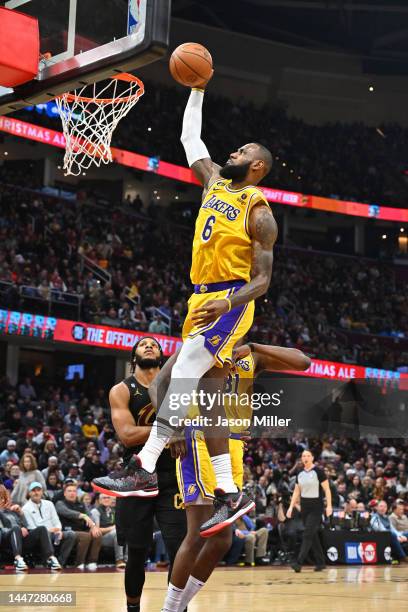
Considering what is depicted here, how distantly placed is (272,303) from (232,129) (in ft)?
24.7

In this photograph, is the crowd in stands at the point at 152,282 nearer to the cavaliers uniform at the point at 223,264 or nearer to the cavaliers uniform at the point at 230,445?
the cavaliers uniform at the point at 230,445

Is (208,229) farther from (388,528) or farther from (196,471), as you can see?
(388,528)

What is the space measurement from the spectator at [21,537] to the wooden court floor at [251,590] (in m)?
0.47

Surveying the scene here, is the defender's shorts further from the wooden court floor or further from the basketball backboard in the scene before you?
the wooden court floor

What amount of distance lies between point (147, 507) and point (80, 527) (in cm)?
687

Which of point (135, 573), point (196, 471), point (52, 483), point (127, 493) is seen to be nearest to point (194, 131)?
point (196, 471)

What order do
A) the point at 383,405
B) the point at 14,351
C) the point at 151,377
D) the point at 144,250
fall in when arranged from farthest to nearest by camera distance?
1. the point at 144,250
2. the point at 14,351
3. the point at 383,405
4. the point at 151,377

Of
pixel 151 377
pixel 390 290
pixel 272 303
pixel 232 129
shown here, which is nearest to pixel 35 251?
pixel 272 303

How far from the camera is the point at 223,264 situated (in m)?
5.08

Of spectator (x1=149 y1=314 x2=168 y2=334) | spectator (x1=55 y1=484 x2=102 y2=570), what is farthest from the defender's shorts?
spectator (x1=149 y1=314 x2=168 y2=334)

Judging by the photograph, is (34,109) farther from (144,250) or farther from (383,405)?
(383,405)

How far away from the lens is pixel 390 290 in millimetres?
37000

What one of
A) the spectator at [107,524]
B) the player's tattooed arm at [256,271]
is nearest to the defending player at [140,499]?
the player's tattooed arm at [256,271]

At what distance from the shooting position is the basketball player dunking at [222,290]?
196 inches
